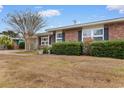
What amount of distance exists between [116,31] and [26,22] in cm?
1409

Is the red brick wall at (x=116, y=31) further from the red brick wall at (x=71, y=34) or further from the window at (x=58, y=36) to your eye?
the window at (x=58, y=36)

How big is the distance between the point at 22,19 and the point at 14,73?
20717mm

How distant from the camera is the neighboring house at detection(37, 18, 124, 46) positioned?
17188 millimetres

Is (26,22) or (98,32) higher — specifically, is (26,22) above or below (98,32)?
above

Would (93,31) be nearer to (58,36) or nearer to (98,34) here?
(98,34)

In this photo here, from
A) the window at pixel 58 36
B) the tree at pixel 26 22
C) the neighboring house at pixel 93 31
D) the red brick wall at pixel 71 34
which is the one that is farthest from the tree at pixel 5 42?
the red brick wall at pixel 71 34

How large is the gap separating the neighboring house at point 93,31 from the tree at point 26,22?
5.55 m

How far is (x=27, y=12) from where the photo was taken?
2858 centimetres

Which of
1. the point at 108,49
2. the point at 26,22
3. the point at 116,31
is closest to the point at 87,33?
the point at 116,31

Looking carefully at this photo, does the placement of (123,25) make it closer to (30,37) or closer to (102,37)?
(102,37)

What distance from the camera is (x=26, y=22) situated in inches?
1126

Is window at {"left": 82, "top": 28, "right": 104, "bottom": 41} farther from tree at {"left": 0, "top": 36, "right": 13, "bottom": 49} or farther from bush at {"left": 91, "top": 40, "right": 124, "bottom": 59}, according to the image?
tree at {"left": 0, "top": 36, "right": 13, "bottom": 49}

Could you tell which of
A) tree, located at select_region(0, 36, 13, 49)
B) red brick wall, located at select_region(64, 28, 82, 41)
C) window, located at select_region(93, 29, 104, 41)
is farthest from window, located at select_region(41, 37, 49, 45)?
window, located at select_region(93, 29, 104, 41)
